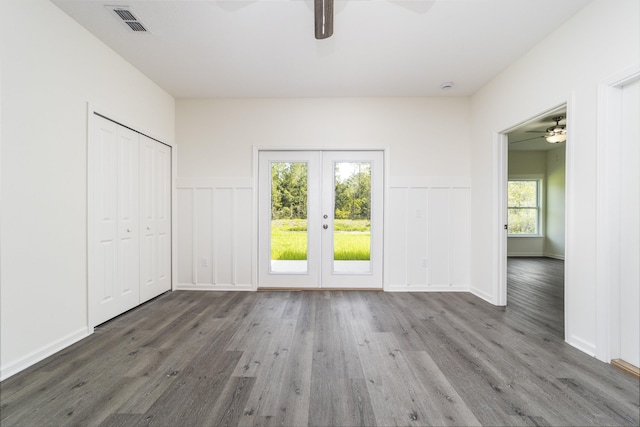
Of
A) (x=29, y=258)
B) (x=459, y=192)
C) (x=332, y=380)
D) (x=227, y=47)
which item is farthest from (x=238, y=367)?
(x=459, y=192)

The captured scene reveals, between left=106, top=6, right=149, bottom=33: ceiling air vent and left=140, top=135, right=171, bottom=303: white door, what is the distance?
4.02 ft

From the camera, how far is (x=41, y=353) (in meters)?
2.11

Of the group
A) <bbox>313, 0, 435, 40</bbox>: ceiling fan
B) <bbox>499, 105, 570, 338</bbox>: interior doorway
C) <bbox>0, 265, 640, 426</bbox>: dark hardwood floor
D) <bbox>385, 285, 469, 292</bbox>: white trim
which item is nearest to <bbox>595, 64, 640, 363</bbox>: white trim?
<bbox>0, 265, 640, 426</bbox>: dark hardwood floor

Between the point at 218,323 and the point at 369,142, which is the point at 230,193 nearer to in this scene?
the point at 218,323

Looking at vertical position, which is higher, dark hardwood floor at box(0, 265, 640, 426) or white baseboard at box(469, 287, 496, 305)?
white baseboard at box(469, 287, 496, 305)

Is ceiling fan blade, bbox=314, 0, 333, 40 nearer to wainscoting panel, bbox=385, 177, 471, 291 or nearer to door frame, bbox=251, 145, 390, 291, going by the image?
door frame, bbox=251, 145, 390, 291

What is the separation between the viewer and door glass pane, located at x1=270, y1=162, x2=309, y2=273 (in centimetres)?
405

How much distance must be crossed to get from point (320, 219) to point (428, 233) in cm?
153

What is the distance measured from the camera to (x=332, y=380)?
184 centimetres

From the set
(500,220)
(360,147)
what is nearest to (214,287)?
(360,147)

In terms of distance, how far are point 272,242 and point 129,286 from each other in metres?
1.76

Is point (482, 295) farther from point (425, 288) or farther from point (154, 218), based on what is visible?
point (154, 218)

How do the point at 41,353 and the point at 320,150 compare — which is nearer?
the point at 41,353

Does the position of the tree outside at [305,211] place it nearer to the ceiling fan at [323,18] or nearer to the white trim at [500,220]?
the white trim at [500,220]
